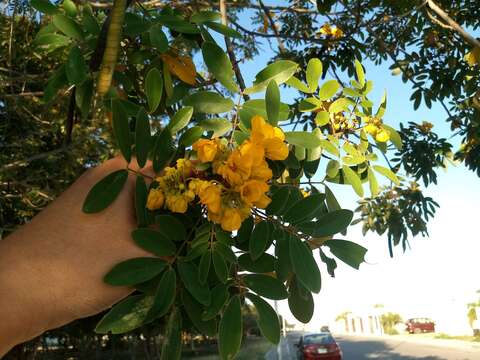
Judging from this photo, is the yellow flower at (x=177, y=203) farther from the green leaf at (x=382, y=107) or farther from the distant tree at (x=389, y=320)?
the distant tree at (x=389, y=320)

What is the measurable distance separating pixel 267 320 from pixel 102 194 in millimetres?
374

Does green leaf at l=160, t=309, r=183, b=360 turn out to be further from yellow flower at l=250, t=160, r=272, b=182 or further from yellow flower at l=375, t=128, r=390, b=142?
yellow flower at l=375, t=128, r=390, b=142

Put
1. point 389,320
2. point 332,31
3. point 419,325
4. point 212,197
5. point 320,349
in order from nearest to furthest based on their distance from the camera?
point 212,197 < point 332,31 < point 320,349 < point 419,325 < point 389,320

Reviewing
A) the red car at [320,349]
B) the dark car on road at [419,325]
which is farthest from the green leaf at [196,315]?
the dark car on road at [419,325]

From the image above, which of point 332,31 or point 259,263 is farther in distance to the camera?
point 332,31

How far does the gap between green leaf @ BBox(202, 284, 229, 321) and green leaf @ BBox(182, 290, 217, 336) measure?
3cm

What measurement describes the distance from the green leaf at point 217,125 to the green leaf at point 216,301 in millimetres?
296

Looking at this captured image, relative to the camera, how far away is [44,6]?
1236mm

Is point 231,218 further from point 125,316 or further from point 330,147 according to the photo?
point 330,147

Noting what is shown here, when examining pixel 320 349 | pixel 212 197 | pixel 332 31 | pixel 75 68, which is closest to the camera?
pixel 212 197

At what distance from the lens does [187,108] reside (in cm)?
92

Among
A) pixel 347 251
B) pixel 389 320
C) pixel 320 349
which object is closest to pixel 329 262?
pixel 347 251

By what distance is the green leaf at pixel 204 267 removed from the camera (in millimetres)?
814

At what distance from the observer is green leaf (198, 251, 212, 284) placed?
0.81m
